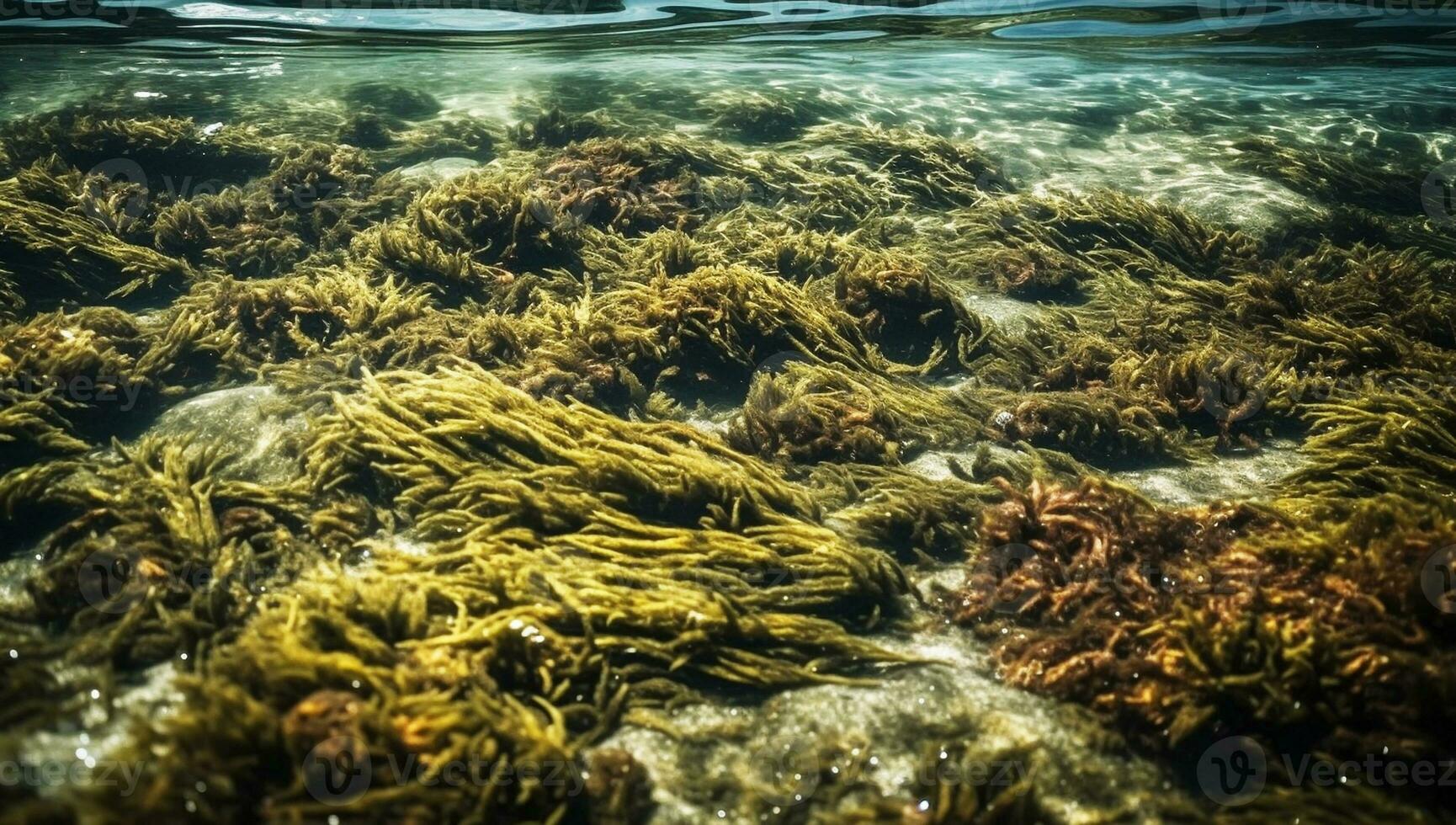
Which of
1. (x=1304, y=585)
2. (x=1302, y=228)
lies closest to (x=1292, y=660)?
(x=1304, y=585)

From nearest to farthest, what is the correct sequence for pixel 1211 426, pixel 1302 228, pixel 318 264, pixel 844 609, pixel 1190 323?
1. pixel 844 609
2. pixel 1211 426
3. pixel 1190 323
4. pixel 318 264
5. pixel 1302 228

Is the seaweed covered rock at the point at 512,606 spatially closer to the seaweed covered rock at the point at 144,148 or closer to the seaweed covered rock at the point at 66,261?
the seaweed covered rock at the point at 66,261

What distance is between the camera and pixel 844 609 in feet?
13.1

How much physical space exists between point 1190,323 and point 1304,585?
14.1 feet

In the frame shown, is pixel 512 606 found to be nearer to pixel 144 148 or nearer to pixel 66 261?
pixel 66 261

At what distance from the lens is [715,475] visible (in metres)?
4.54

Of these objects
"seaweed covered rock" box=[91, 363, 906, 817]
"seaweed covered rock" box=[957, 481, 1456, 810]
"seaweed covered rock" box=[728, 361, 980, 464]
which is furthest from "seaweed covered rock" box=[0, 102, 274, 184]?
"seaweed covered rock" box=[957, 481, 1456, 810]

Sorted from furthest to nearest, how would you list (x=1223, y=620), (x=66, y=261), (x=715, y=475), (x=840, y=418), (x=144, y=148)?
(x=144, y=148) < (x=66, y=261) < (x=840, y=418) < (x=715, y=475) < (x=1223, y=620)

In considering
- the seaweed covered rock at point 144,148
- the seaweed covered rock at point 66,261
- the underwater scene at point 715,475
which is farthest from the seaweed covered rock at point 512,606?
the seaweed covered rock at point 144,148

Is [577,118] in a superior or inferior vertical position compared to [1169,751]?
superior

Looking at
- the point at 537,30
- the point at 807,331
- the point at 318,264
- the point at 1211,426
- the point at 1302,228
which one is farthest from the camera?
the point at 537,30

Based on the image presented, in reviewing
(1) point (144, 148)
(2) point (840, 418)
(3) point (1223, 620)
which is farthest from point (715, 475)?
(1) point (144, 148)

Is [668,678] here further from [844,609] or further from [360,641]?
[360,641]

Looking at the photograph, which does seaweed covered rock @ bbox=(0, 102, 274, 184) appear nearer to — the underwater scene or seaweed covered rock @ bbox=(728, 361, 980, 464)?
the underwater scene
